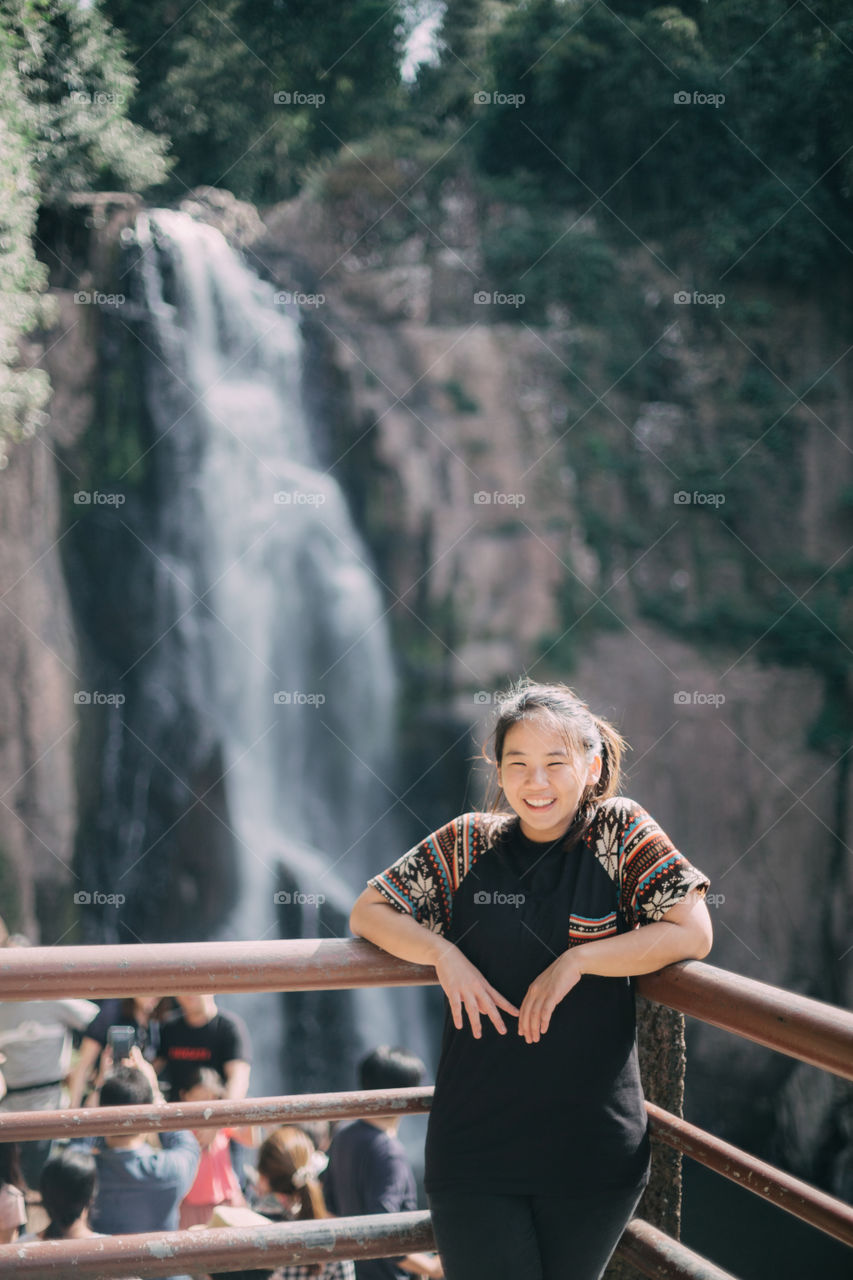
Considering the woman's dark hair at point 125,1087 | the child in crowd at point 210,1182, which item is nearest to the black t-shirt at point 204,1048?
the child in crowd at point 210,1182

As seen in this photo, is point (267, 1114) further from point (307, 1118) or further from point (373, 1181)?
point (373, 1181)

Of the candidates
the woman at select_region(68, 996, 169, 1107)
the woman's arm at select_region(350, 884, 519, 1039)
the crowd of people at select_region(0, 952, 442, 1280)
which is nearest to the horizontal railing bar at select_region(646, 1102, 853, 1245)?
the woman's arm at select_region(350, 884, 519, 1039)

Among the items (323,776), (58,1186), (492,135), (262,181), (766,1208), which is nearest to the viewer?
(58,1186)

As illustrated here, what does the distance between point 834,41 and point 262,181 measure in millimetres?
8311

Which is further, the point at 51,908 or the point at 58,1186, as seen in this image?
the point at 51,908

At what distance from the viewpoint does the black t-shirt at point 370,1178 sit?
2.81 meters

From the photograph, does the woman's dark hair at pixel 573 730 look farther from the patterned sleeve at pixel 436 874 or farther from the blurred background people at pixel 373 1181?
the blurred background people at pixel 373 1181

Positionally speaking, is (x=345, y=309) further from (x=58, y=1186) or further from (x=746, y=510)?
(x=58, y=1186)

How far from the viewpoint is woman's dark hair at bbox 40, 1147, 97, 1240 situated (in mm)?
3049

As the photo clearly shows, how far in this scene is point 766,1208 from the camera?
367 inches

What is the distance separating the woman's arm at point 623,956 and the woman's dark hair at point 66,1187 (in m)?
2.08

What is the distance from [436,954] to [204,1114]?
505 mm

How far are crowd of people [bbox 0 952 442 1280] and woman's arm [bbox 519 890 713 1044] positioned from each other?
130 centimetres

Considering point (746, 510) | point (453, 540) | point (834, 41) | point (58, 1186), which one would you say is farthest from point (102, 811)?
point (834, 41)
